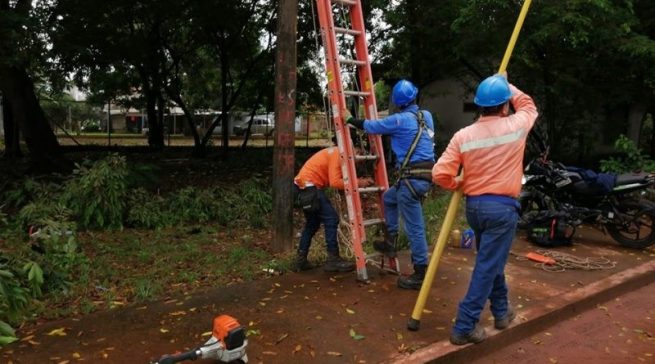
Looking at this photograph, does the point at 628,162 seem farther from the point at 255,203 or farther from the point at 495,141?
the point at 495,141

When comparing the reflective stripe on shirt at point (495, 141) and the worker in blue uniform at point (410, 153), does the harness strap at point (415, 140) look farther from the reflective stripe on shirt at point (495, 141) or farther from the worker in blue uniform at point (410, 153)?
the reflective stripe on shirt at point (495, 141)

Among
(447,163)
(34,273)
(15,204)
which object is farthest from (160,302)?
(15,204)

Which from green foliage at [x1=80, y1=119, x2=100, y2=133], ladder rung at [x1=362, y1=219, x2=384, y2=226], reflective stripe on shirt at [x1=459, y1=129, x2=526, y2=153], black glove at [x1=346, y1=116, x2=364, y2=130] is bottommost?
ladder rung at [x1=362, y1=219, x2=384, y2=226]

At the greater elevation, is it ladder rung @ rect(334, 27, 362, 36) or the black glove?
ladder rung @ rect(334, 27, 362, 36)

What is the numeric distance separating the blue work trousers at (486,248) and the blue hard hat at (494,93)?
2.35 ft

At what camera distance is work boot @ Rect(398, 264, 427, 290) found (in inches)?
212

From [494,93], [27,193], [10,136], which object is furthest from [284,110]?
[10,136]

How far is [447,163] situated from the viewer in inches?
163

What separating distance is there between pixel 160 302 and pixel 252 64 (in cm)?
1456

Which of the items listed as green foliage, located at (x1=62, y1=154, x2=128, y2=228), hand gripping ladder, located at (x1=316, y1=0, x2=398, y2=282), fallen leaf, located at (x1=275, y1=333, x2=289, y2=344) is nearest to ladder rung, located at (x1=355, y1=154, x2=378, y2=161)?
hand gripping ladder, located at (x1=316, y1=0, x2=398, y2=282)

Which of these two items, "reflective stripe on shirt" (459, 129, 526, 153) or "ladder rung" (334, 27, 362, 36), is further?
"ladder rung" (334, 27, 362, 36)

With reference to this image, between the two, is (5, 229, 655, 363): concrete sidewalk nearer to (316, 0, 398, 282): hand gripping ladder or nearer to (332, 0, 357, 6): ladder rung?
(316, 0, 398, 282): hand gripping ladder

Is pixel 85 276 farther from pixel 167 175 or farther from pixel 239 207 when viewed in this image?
pixel 167 175

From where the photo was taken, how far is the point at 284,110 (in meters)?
6.29
